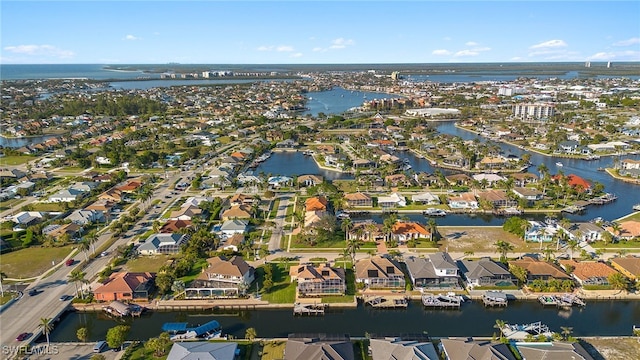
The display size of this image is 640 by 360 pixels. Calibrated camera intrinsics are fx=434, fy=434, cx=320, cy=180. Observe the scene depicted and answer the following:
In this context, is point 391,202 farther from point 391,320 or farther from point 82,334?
point 82,334

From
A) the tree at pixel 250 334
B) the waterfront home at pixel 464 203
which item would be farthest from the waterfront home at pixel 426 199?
the tree at pixel 250 334

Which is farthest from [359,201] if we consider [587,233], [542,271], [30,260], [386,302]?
[30,260]

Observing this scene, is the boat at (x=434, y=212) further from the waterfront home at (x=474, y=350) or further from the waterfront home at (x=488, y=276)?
the waterfront home at (x=474, y=350)

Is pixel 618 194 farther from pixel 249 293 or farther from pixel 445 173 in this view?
pixel 249 293

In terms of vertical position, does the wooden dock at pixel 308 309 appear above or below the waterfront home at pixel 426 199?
below

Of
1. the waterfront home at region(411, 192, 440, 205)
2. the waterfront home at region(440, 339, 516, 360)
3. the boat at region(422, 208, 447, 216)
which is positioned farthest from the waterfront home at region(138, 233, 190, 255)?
the waterfront home at region(411, 192, 440, 205)

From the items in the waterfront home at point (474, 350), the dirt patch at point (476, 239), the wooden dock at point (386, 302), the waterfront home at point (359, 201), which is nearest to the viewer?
the waterfront home at point (474, 350)

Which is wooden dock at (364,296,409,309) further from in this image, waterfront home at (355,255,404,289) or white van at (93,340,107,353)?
white van at (93,340,107,353)
